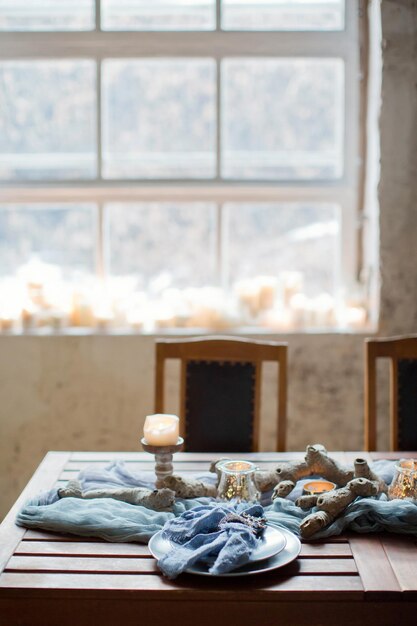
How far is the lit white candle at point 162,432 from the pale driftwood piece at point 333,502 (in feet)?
1.16

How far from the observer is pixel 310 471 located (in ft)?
5.80

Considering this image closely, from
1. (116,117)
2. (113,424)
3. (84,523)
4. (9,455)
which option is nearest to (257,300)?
(113,424)

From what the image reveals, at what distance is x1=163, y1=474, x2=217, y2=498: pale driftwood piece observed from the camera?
1687 mm

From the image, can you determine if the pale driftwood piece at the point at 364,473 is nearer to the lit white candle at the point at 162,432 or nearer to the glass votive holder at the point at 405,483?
the glass votive holder at the point at 405,483

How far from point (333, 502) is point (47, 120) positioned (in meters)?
2.29

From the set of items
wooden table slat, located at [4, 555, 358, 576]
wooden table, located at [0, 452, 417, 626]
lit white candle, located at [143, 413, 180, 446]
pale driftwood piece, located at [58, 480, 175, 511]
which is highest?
lit white candle, located at [143, 413, 180, 446]

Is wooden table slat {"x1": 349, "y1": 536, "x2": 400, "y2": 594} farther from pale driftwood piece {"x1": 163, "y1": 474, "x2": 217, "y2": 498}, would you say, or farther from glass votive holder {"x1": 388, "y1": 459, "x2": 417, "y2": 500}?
pale driftwood piece {"x1": 163, "y1": 474, "x2": 217, "y2": 498}

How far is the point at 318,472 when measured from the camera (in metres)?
1.76

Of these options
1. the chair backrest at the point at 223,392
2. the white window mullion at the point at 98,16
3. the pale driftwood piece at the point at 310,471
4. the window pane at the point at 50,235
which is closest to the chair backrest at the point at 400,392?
the chair backrest at the point at 223,392

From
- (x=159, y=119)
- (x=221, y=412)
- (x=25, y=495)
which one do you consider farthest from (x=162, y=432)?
(x=159, y=119)

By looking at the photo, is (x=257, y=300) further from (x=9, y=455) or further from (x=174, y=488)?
(x=174, y=488)

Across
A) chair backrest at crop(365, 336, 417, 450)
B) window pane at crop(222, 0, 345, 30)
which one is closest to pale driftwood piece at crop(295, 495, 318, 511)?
chair backrest at crop(365, 336, 417, 450)

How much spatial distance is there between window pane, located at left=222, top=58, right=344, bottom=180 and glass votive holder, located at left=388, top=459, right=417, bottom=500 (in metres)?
1.88

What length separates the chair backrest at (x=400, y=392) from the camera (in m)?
2.27
